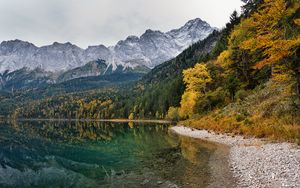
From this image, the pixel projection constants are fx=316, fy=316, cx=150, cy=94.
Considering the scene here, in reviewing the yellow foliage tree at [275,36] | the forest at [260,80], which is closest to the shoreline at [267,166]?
the forest at [260,80]

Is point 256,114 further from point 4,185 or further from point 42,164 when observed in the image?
point 4,185

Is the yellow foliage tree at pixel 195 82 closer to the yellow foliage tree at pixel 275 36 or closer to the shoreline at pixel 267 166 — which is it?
the yellow foliage tree at pixel 275 36

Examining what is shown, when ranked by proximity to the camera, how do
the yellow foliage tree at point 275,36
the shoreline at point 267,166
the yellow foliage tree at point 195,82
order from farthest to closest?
the yellow foliage tree at point 195,82 → the yellow foliage tree at point 275,36 → the shoreline at point 267,166

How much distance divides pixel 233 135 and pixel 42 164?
25492 millimetres

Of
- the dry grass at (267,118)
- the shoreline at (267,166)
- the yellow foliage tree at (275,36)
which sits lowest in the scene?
the shoreline at (267,166)

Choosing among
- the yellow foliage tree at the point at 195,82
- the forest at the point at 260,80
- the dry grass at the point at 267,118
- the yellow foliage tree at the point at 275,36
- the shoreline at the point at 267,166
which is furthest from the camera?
the yellow foliage tree at the point at 195,82

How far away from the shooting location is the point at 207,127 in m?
61.0

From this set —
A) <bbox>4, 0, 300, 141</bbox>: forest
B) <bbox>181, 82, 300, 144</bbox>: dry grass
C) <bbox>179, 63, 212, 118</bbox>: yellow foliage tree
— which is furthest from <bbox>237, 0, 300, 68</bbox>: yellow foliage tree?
A: <bbox>179, 63, 212, 118</bbox>: yellow foliage tree

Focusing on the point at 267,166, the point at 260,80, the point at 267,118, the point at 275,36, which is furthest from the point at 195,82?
the point at 267,166

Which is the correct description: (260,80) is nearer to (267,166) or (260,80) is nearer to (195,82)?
(195,82)

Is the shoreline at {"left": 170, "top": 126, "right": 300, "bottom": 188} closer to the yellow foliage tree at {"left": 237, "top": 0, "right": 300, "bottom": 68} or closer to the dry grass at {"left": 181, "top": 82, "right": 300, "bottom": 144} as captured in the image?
the dry grass at {"left": 181, "top": 82, "right": 300, "bottom": 144}

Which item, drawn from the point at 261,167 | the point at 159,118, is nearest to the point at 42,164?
the point at 261,167

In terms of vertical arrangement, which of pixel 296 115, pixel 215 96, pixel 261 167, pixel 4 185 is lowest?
pixel 4 185

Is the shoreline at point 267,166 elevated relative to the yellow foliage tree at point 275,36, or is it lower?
lower
